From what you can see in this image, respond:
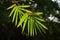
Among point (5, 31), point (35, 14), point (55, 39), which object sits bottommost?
point (55, 39)

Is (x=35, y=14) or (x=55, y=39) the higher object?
(x=35, y=14)

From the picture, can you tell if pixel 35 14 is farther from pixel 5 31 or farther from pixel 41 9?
pixel 5 31

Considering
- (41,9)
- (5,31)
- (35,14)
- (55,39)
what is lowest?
(55,39)

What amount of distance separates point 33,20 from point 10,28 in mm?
1664

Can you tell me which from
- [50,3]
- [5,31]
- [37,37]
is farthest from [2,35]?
[50,3]

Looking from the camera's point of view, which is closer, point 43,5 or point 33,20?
point 33,20

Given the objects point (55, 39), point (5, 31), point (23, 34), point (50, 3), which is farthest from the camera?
point (55, 39)

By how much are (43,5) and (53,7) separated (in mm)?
132

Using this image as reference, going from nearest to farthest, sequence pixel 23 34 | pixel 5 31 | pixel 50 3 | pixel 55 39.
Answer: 1. pixel 50 3
2. pixel 23 34
3. pixel 5 31
4. pixel 55 39

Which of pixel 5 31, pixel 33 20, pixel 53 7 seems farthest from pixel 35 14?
pixel 5 31

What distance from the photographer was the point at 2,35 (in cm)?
286

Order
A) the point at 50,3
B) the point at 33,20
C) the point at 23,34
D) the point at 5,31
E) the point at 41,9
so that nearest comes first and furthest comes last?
the point at 33,20
the point at 50,3
the point at 41,9
the point at 23,34
the point at 5,31

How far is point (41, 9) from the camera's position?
88.4 inches

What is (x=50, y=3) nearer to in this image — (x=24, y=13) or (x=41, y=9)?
(x=41, y=9)
